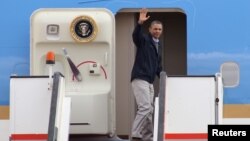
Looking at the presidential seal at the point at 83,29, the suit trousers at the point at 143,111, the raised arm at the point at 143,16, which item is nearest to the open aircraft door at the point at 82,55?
the presidential seal at the point at 83,29

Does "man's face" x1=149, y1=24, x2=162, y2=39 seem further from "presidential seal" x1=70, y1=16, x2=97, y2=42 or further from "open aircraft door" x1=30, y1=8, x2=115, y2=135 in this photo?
"presidential seal" x1=70, y1=16, x2=97, y2=42

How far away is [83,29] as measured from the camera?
263 inches

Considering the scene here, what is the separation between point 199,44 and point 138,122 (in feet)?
3.07

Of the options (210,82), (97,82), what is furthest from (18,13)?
(210,82)

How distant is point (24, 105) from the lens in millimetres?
5934

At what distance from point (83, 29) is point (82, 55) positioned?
10.2 inches

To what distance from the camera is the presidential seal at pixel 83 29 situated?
6691 millimetres

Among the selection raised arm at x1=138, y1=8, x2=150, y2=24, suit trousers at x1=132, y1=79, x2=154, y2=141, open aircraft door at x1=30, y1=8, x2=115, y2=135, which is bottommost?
suit trousers at x1=132, y1=79, x2=154, y2=141

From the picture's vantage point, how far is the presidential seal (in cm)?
669

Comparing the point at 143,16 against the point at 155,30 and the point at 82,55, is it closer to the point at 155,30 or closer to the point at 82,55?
the point at 155,30

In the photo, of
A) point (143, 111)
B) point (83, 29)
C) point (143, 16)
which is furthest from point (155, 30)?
point (143, 111)

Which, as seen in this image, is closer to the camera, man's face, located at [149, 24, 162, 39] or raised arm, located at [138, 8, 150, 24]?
raised arm, located at [138, 8, 150, 24]

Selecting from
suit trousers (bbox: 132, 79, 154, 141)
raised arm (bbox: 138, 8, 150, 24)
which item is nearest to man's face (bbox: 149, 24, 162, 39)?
raised arm (bbox: 138, 8, 150, 24)

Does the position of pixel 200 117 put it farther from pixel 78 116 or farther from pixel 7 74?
pixel 7 74
